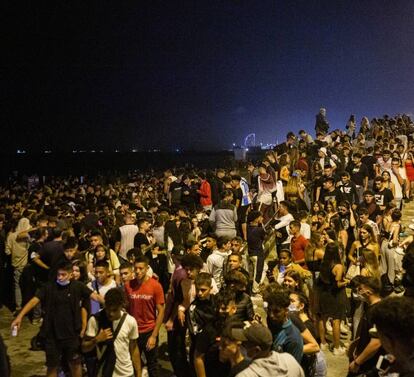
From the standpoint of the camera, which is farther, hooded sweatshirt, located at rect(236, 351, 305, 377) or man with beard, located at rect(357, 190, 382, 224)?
man with beard, located at rect(357, 190, 382, 224)

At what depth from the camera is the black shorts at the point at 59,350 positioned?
497cm

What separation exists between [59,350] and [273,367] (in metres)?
3.04

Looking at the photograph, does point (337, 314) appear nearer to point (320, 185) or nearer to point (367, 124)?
point (320, 185)

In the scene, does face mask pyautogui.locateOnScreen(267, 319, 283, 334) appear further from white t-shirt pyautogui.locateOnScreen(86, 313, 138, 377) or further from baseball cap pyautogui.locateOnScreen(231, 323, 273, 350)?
white t-shirt pyautogui.locateOnScreen(86, 313, 138, 377)

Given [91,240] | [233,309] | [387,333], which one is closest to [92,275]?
[91,240]

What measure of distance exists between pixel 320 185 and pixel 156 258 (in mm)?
4828

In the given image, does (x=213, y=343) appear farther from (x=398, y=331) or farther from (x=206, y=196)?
(x=206, y=196)

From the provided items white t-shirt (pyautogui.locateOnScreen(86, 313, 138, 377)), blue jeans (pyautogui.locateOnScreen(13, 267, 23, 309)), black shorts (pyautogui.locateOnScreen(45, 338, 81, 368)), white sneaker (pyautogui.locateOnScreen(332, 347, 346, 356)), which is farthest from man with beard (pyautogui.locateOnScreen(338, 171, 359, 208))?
blue jeans (pyautogui.locateOnScreen(13, 267, 23, 309))

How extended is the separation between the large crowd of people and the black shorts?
0.02 meters

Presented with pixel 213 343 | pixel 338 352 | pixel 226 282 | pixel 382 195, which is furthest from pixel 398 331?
pixel 382 195

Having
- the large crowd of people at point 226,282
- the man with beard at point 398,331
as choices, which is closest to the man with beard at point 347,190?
the large crowd of people at point 226,282

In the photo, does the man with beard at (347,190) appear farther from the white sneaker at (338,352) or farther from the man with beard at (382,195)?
the white sneaker at (338,352)

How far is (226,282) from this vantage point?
186 inches

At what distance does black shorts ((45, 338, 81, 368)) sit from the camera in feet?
16.3
